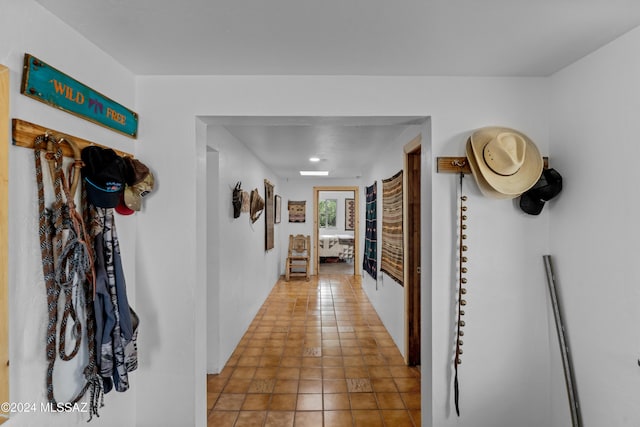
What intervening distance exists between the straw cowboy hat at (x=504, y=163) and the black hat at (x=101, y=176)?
A: 1.79 metres

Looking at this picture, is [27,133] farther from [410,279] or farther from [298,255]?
[298,255]

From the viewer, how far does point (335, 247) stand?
914 centimetres

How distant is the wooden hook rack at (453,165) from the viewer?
1.90m

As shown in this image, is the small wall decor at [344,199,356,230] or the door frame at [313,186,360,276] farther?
the small wall decor at [344,199,356,230]

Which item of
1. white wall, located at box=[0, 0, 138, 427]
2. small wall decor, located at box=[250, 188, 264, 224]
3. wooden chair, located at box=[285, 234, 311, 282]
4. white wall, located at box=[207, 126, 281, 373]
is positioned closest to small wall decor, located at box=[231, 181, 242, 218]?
white wall, located at box=[207, 126, 281, 373]

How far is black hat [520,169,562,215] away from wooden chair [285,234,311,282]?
17.5 ft

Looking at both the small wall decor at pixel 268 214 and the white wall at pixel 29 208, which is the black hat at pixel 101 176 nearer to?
the white wall at pixel 29 208

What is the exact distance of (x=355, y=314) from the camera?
457cm

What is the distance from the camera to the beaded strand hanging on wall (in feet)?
6.22

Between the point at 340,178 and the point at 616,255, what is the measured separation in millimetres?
6085

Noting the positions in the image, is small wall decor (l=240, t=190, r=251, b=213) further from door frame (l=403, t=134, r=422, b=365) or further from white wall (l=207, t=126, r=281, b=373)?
door frame (l=403, t=134, r=422, b=365)

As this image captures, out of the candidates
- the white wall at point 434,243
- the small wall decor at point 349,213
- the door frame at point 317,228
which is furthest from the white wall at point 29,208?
the small wall decor at point 349,213

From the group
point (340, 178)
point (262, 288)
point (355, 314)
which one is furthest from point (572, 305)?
point (340, 178)

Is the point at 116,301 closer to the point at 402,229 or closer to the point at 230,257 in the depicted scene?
the point at 230,257
